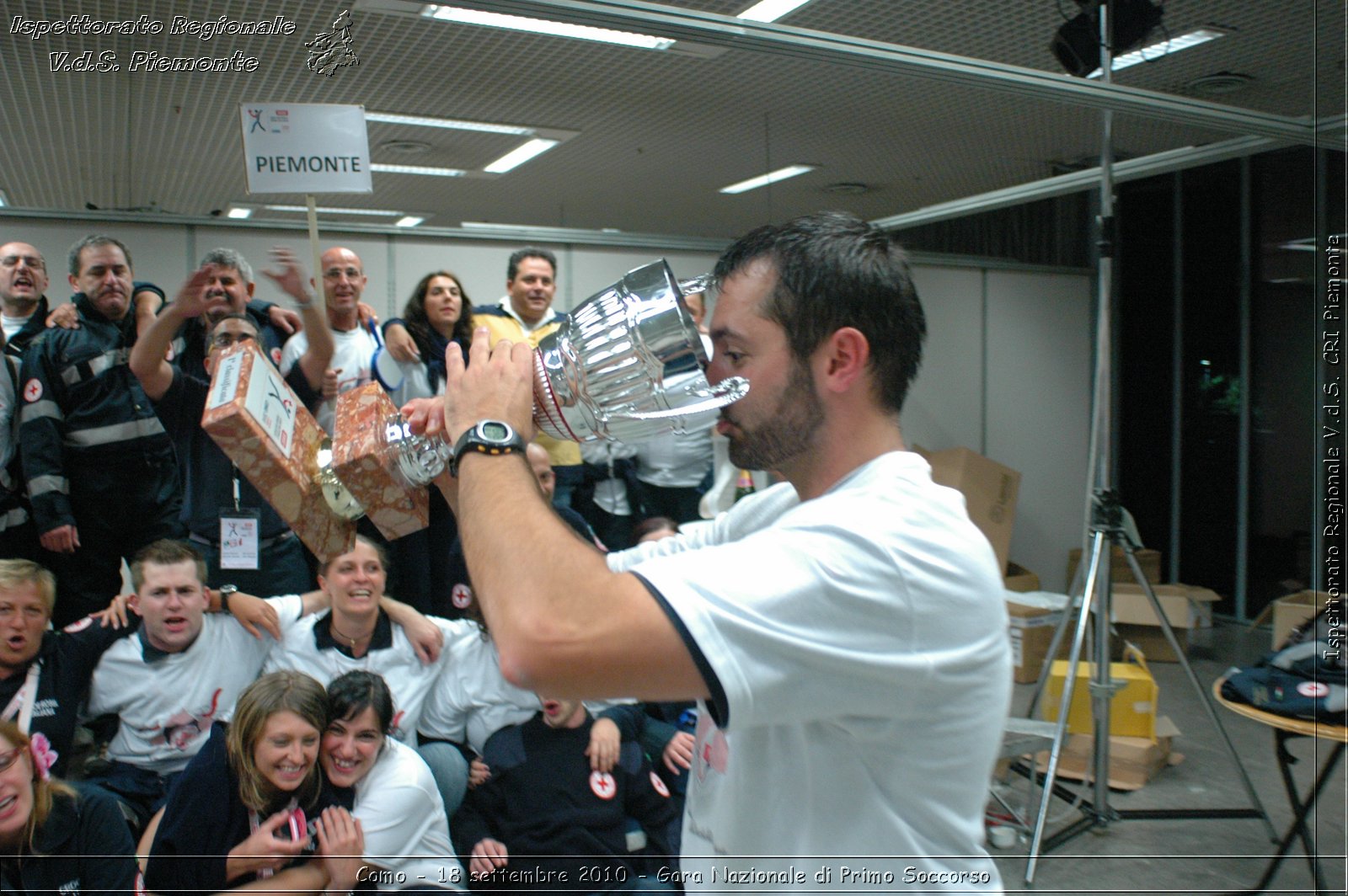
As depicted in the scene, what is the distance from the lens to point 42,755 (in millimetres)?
1767

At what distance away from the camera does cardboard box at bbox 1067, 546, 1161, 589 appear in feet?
16.7

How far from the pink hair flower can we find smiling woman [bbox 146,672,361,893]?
0.23 meters

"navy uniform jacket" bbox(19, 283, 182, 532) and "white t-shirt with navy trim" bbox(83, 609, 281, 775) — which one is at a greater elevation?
"navy uniform jacket" bbox(19, 283, 182, 532)

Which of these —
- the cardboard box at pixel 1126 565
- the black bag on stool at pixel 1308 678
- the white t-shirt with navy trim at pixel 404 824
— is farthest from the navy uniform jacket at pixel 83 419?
the cardboard box at pixel 1126 565

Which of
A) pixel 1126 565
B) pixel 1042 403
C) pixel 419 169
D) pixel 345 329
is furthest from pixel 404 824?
pixel 1126 565

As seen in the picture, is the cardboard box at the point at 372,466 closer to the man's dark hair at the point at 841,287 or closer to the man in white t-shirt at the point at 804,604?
the man in white t-shirt at the point at 804,604

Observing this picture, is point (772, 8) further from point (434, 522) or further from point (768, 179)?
point (434, 522)

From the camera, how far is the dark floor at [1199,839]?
2.56 meters

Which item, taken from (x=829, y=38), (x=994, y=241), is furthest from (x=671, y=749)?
(x=994, y=241)

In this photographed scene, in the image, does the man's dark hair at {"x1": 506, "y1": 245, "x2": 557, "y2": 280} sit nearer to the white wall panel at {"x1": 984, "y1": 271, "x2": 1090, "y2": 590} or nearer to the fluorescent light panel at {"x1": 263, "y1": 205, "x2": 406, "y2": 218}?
the fluorescent light panel at {"x1": 263, "y1": 205, "x2": 406, "y2": 218}

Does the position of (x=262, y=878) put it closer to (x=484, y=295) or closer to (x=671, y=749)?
(x=671, y=749)

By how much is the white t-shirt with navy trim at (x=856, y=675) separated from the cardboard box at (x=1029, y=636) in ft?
11.8

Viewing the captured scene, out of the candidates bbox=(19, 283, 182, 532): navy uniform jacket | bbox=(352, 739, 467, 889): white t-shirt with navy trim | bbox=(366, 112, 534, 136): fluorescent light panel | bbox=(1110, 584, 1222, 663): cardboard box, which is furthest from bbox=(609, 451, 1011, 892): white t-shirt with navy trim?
bbox=(1110, 584, 1222, 663): cardboard box

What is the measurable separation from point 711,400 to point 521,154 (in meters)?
3.65
